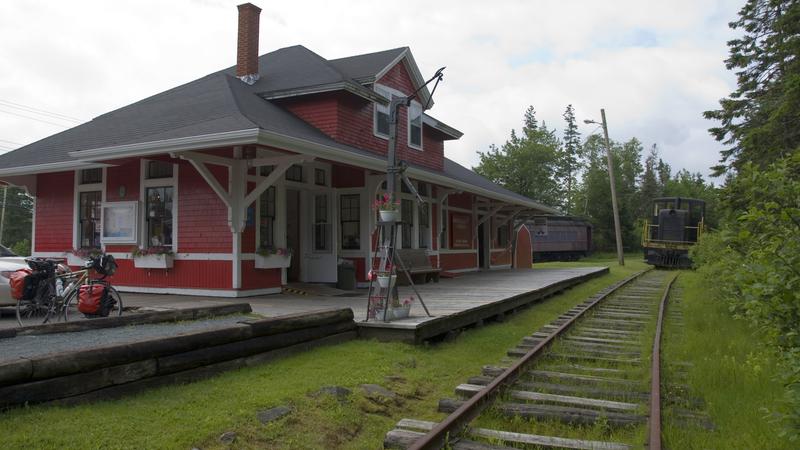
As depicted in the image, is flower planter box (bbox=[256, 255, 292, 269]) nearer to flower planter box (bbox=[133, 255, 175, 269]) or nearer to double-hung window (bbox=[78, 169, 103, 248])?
flower planter box (bbox=[133, 255, 175, 269])

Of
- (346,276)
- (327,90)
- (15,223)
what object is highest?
(327,90)

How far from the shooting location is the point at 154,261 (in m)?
11.4

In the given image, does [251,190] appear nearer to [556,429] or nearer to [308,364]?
[308,364]

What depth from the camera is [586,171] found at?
71.9 metres

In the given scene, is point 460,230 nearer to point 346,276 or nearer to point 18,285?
point 346,276

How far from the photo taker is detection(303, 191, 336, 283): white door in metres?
13.0

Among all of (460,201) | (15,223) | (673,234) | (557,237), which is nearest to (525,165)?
(557,237)

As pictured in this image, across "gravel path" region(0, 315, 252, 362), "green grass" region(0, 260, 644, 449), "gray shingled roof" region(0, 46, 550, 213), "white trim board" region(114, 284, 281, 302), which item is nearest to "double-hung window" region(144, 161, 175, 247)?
"gray shingled roof" region(0, 46, 550, 213)

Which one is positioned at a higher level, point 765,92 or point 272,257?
point 765,92

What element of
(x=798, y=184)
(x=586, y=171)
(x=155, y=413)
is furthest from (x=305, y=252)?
(x=586, y=171)

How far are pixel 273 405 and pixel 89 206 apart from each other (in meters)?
10.3

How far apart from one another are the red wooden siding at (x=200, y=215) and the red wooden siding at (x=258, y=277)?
484mm

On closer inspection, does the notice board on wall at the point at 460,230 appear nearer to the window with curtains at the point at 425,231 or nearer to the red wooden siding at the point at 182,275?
the window with curtains at the point at 425,231

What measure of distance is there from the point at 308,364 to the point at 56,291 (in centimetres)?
388
